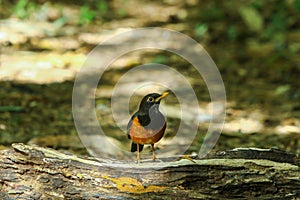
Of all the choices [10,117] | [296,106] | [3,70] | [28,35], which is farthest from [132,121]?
[28,35]

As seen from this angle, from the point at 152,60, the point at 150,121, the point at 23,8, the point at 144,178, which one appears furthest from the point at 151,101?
the point at 23,8

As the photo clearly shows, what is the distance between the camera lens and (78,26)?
9.36m

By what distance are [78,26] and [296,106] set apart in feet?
14.0

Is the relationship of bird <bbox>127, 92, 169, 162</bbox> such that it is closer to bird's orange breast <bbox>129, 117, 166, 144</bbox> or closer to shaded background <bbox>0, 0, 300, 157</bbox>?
bird's orange breast <bbox>129, 117, 166, 144</bbox>

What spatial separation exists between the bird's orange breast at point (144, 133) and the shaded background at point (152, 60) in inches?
70.7

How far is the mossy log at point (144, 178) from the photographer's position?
3188mm

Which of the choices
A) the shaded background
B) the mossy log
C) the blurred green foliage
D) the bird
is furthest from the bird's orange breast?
the blurred green foliage

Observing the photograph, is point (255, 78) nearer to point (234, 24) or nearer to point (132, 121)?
point (234, 24)

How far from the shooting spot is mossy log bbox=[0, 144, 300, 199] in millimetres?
3188

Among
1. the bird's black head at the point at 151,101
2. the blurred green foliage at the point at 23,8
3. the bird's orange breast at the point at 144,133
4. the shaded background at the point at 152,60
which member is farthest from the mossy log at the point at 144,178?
the blurred green foliage at the point at 23,8

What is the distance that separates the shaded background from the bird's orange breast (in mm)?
1797

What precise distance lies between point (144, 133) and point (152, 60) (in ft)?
16.0

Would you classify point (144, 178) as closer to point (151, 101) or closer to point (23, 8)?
point (151, 101)

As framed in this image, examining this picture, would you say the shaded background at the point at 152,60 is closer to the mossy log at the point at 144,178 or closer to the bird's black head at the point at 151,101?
the mossy log at the point at 144,178
